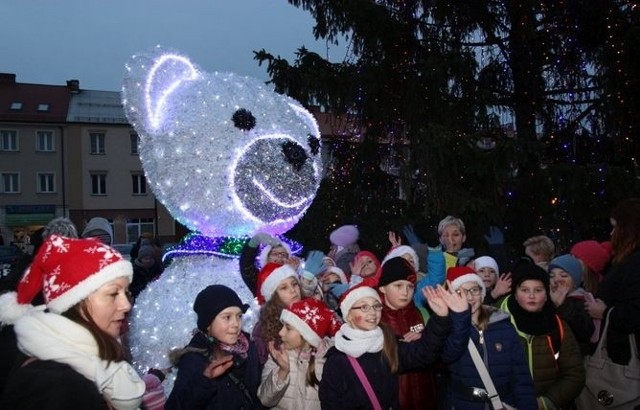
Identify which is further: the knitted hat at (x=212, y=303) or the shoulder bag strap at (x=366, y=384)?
the knitted hat at (x=212, y=303)

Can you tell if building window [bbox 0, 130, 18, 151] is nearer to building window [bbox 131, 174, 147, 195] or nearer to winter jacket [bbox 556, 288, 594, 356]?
building window [bbox 131, 174, 147, 195]

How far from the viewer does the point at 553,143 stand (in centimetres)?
851

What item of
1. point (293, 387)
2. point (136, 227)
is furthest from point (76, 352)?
point (136, 227)

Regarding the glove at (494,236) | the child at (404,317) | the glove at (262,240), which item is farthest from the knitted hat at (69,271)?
the glove at (494,236)

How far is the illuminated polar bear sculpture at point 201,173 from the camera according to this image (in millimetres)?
4738

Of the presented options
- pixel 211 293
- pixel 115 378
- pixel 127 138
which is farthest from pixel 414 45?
pixel 127 138

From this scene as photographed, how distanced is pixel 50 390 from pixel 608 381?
331cm

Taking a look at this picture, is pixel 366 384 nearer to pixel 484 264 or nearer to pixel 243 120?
pixel 484 264

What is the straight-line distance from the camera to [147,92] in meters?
4.85

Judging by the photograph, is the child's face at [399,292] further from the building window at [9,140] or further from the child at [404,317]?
the building window at [9,140]

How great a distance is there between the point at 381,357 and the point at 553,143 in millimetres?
6233

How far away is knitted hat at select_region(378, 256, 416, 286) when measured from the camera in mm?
3725

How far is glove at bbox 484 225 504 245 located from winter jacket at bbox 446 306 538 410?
3.22 metres

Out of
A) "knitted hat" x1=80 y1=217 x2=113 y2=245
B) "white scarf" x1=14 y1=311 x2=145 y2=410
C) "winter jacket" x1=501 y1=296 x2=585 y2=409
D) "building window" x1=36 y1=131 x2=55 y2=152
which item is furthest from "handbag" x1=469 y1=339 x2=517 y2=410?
"building window" x1=36 y1=131 x2=55 y2=152
